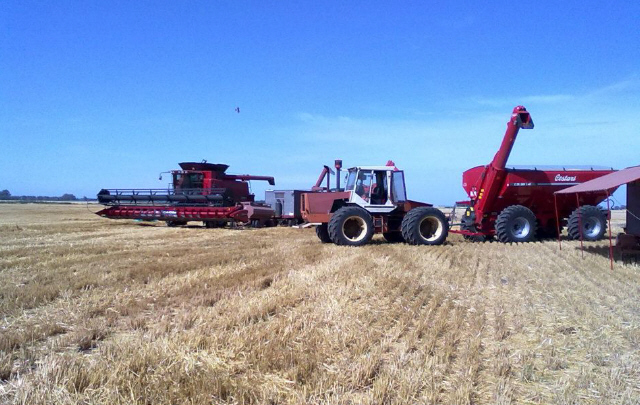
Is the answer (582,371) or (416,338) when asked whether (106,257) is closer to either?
(416,338)

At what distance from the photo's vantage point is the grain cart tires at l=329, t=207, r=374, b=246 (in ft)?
39.0

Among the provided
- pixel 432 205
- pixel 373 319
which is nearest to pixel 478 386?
pixel 373 319

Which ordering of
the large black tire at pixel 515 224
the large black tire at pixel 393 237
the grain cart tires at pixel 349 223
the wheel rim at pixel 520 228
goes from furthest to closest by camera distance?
the large black tire at pixel 393 237 → the wheel rim at pixel 520 228 → the large black tire at pixel 515 224 → the grain cart tires at pixel 349 223

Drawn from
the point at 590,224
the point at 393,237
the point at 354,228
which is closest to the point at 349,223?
the point at 354,228

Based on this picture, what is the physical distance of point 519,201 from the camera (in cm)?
1397

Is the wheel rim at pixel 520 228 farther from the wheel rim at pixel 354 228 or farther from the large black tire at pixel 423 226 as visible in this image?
the wheel rim at pixel 354 228

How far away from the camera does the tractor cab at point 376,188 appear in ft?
41.1

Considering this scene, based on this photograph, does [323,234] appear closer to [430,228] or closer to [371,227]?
[371,227]

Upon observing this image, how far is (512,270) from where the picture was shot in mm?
8250

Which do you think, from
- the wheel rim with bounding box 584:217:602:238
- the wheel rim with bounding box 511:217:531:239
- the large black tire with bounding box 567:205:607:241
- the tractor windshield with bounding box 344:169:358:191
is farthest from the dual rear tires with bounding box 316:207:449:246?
the wheel rim with bounding box 584:217:602:238

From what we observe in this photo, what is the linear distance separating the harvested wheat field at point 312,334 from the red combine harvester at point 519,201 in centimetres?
545

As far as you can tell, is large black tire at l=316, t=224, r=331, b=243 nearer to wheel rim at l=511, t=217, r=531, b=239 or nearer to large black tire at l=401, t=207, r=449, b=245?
large black tire at l=401, t=207, r=449, b=245

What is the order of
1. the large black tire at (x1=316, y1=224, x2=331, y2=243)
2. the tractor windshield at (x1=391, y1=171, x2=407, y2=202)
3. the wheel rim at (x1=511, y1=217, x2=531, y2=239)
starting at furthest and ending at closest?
the wheel rim at (x1=511, y1=217, x2=531, y2=239)
the large black tire at (x1=316, y1=224, x2=331, y2=243)
the tractor windshield at (x1=391, y1=171, x2=407, y2=202)

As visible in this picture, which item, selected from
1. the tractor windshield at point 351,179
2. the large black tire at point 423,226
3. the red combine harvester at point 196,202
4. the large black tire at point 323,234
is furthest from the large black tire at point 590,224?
the red combine harvester at point 196,202
